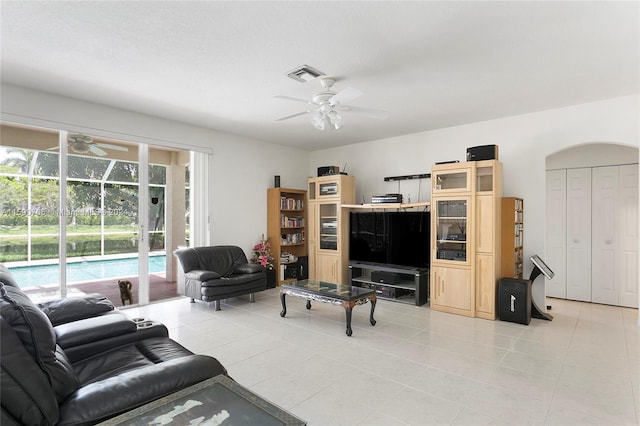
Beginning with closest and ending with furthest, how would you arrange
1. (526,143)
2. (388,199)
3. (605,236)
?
1. (526,143)
2. (605,236)
3. (388,199)

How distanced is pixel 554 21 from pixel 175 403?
3.33 meters

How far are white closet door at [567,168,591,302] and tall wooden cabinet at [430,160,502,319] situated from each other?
1.75 m

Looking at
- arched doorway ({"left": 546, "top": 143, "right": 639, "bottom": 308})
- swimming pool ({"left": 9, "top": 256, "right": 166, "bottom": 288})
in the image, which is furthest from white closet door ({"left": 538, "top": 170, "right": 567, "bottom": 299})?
swimming pool ({"left": 9, "top": 256, "right": 166, "bottom": 288})

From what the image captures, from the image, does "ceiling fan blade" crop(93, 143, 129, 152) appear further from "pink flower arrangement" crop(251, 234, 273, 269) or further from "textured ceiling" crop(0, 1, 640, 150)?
"pink flower arrangement" crop(251, 234, 273, 269)

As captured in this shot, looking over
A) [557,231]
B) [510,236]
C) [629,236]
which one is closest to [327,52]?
[510,236]

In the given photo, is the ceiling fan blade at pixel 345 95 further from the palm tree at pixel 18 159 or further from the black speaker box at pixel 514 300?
the palm tree at pixel 18 159

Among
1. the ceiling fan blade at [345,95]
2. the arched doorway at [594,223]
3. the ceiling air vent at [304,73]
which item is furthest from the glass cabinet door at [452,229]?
the ceiling air vent at [304,73]

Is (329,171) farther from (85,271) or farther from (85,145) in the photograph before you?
(85,271)

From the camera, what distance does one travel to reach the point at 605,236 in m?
5.05

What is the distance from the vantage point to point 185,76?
347 centimetres

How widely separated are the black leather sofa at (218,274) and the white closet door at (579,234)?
15.8 ft

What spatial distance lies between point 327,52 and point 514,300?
357 cm

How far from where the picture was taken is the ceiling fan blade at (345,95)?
300cm

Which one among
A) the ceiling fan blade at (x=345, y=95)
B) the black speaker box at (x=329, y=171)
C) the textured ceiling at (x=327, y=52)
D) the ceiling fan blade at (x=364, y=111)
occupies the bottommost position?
the black speaker box at (x=329, y=171)
